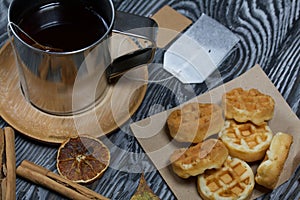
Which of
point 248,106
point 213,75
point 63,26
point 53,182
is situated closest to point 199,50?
point 213,75

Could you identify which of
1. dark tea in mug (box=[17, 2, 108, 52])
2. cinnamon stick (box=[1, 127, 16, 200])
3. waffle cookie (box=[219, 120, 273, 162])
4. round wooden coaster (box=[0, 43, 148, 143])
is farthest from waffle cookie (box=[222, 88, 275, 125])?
cinnamon stick (box=[1, 127, 16, 200])

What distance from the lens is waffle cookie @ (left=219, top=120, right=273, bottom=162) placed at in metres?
1.30

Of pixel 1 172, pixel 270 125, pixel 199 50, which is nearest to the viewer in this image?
pixel 1 172

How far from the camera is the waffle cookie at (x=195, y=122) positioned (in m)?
1.31

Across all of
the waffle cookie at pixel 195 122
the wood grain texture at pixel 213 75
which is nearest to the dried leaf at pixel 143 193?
the wood grain texture at pixel 213 75

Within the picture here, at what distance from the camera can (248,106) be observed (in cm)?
133

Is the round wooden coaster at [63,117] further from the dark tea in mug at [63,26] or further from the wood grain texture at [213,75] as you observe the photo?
the dark tea in mug at [63,26]

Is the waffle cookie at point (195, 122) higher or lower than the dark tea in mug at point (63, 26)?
lower

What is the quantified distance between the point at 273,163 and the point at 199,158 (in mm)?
139

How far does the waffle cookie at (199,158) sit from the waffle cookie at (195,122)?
2 centimetres

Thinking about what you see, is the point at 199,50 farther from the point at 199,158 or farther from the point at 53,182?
the point at 53,182

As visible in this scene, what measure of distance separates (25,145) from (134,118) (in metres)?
0.22

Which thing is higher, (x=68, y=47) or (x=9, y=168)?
(x=68, y=47)

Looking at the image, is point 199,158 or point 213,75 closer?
point 199,158
